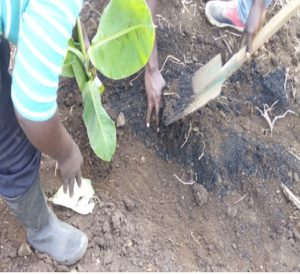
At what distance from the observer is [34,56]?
0.98m

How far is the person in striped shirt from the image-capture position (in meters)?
0.98

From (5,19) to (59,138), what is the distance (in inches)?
10.9

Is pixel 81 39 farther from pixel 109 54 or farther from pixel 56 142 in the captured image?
pixel 56 142

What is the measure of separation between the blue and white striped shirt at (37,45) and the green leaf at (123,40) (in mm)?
448

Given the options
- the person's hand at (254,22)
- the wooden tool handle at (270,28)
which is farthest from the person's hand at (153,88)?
the person's hand at (254,22)

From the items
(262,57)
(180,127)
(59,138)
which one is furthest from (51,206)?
(262,57)

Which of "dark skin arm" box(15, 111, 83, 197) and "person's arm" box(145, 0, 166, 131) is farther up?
"dark skin arm" box(15, 111, 83, 197)

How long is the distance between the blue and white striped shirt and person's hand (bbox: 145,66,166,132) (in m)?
0.80

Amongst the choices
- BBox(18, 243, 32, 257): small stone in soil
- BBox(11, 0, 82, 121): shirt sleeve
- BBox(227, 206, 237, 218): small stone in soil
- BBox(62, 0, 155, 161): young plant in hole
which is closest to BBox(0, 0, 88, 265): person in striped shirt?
BBox(11, 0, 82, 121): shirt sleeve

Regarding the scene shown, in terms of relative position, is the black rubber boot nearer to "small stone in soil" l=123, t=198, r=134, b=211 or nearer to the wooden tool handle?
"small stone in soil" l=123, t=198, r=134, b=211

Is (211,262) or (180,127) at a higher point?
(180,127)

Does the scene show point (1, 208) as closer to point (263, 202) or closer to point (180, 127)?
point (180, 127)

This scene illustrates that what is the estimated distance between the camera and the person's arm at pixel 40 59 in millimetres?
968

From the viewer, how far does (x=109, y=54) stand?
151 cm
